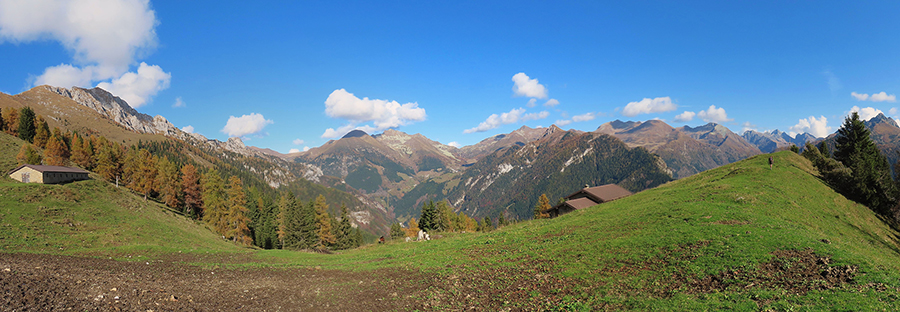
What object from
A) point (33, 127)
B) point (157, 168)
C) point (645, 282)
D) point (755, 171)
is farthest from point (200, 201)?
point (755, 171)

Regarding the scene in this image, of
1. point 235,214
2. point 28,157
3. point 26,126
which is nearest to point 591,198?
point 235,214

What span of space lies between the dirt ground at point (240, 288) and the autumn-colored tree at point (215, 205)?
4699 cm

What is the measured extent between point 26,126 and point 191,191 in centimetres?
6831

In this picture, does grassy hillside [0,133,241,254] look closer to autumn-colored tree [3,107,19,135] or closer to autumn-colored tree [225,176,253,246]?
autumn-colored tree [225,176,253,246]

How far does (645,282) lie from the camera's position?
59.0ft

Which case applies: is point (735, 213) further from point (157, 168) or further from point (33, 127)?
point (33, 127)

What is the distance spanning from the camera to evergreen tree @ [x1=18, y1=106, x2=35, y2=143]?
95.7 metres

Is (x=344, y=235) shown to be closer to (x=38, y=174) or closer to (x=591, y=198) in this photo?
(x=38, y=174)

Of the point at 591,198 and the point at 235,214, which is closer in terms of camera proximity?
the point at 235,214

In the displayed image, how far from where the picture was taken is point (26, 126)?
96.5 meters

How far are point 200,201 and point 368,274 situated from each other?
77635 millimetres

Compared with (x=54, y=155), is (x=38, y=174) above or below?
below

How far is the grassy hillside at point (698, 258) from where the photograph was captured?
14.8 meters

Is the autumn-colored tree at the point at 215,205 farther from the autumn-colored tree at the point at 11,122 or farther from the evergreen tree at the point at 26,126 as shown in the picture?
the autumn-colored tree at the point at 11,122
